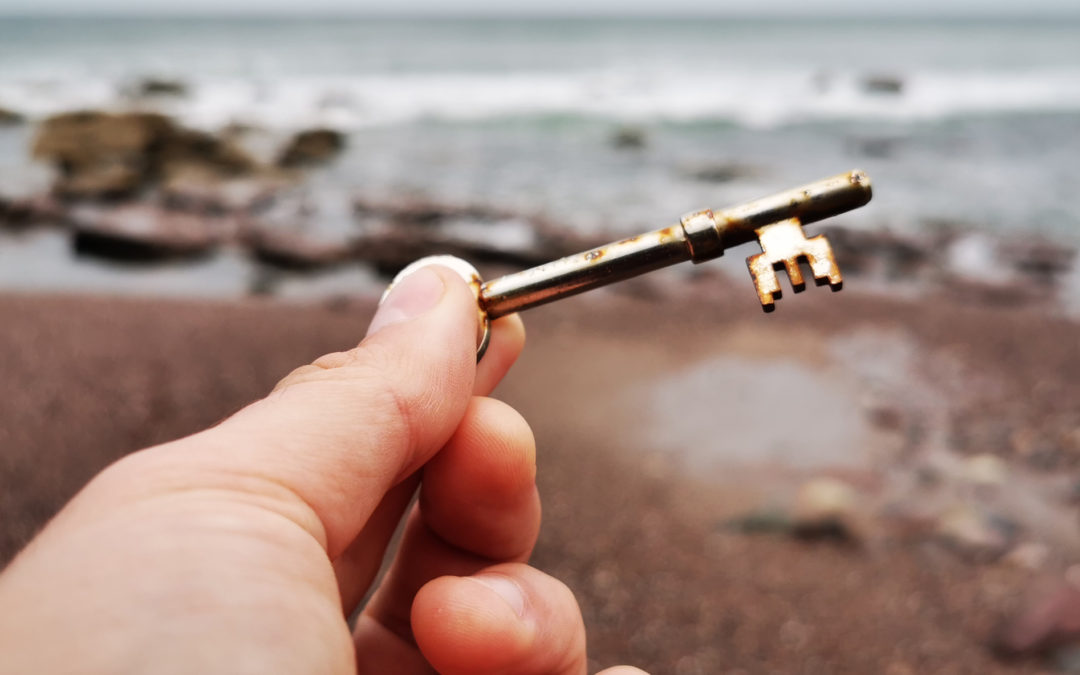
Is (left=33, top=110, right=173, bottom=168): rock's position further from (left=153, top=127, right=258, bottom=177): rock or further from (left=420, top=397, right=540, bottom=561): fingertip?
(left=420, top=397, right=540, bottom=561): fingertip

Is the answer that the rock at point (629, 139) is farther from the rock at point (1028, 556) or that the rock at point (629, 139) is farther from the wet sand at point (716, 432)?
the rock at point (1028, 556)

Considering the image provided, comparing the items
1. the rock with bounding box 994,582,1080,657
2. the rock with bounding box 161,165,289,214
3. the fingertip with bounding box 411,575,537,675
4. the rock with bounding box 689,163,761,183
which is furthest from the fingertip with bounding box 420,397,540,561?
the rock with bounding box 689,163,761,183

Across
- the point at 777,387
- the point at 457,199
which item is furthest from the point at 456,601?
the point at 457,199

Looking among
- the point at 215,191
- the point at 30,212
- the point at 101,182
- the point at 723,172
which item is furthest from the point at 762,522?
the point at 101,182

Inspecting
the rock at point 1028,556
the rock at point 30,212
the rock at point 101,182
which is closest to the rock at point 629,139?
the rock at point 101,182

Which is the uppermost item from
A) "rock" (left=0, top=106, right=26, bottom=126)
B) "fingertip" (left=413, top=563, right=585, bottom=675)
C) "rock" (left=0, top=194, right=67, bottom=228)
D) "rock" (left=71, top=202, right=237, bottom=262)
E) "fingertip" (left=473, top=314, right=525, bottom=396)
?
"fingertip" (left=473, top=314, right=525, bottom=396)
